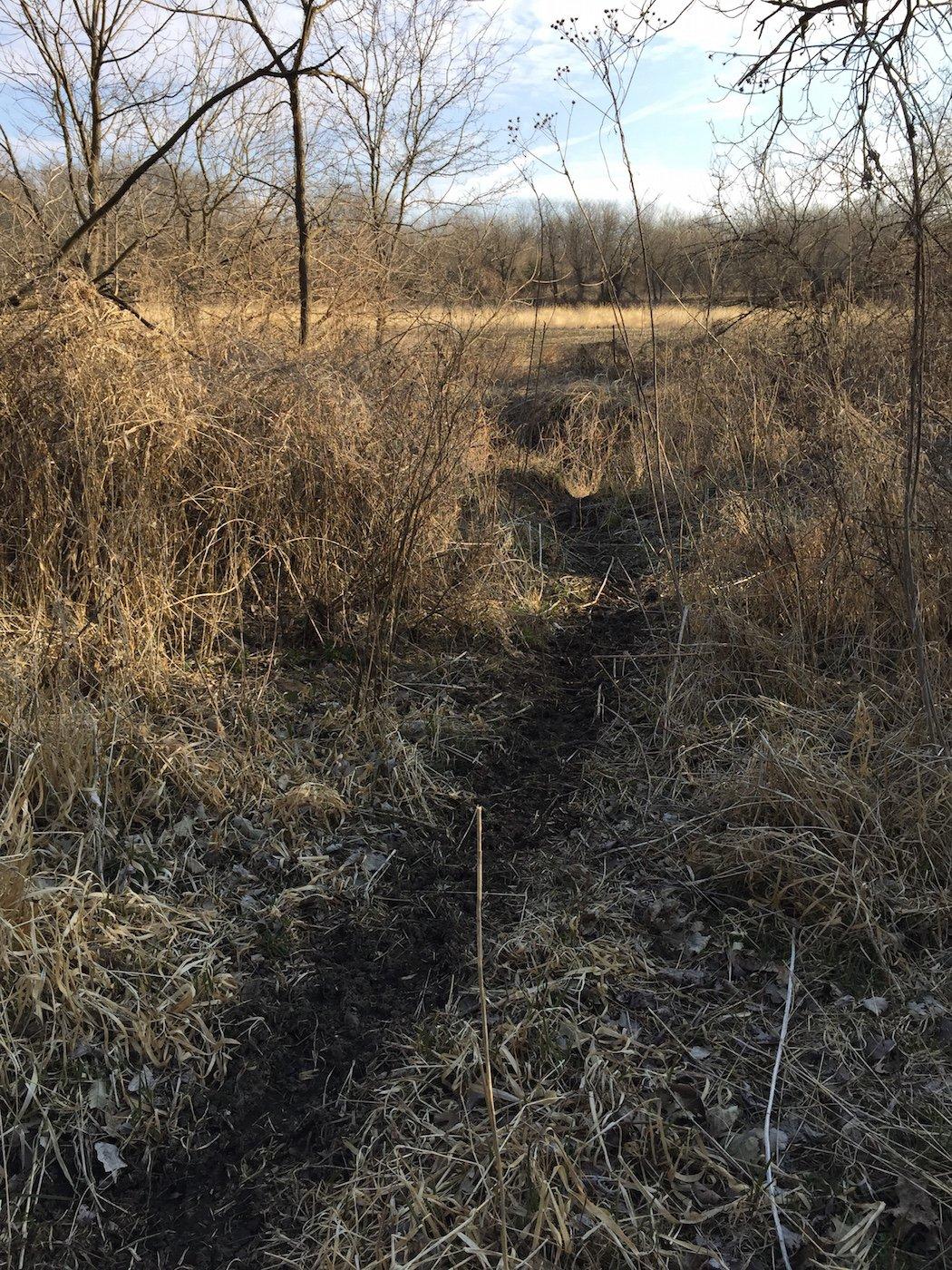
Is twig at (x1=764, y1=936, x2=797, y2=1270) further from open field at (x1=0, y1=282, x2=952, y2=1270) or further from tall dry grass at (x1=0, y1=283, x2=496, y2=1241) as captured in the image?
tall dry grass at (x1=0, y1=283, x2=496, y2=1241)

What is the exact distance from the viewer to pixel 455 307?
516 cm

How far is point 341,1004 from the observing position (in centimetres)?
271

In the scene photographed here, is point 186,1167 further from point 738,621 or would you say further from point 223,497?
point 738,621

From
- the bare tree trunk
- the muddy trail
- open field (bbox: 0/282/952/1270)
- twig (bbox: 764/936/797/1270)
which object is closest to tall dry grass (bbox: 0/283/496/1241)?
open field (bbox: 0/282/952/1270)

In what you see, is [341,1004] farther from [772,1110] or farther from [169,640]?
[169,640]

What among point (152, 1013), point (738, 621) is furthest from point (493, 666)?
point (152, 1013)

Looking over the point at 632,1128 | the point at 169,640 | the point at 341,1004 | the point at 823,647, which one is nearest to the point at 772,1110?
the point at 632,1128

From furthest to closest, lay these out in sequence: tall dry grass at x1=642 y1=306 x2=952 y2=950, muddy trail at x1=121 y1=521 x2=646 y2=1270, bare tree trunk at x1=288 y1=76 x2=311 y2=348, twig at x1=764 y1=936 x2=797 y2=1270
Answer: bare tree trunk at x1=288 y1=76 x2=311 y2=348 < tall dry grass at x1=642 y1=306 x2=952 y2=950 < muddy trail at x1=121 y1=521 x2=646 y2=1270 < twig at x1=764 y1=936 x2=797 y2=1270

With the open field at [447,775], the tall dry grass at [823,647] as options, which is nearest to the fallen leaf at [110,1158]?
the open field at [447,775]

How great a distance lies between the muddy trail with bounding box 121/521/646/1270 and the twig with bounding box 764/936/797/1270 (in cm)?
96

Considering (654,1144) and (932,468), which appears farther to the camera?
(932,468)

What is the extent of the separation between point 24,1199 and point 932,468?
4537 millimetres

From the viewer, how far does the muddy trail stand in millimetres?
2121

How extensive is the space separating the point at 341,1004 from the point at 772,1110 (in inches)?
50.7
